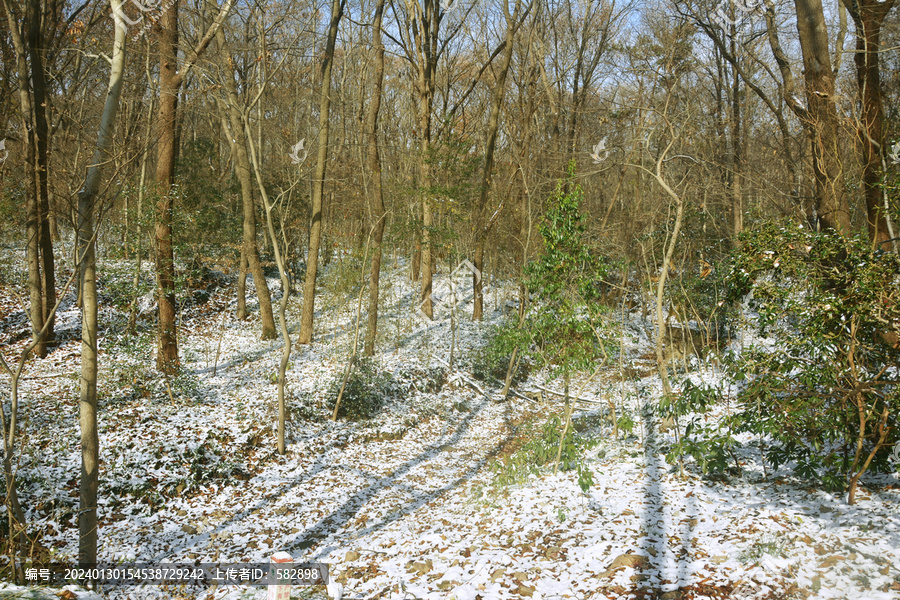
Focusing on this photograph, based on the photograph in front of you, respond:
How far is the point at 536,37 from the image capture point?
15680mm

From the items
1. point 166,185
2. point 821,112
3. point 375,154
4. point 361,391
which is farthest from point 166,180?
point 821,112

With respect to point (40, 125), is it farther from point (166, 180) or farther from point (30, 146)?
point (166, 180)

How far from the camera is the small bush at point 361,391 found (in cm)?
955

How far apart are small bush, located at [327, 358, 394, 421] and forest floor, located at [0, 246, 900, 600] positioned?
147 mm

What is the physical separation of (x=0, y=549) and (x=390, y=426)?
576 centimetres

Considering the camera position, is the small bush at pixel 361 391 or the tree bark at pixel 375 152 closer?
the small bush at pixel 361 391

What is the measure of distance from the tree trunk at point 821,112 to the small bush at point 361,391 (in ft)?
25.9

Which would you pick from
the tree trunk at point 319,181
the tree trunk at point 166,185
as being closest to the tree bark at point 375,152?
the tree trunk at point 319,181

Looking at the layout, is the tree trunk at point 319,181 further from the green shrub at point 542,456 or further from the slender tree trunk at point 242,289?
the green shrub at point 542,456

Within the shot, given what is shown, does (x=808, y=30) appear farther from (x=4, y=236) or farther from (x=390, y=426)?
(x=4, y=236)

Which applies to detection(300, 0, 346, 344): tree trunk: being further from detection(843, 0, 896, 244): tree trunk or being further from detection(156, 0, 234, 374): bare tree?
detection(843, 0, 896, 244): tree trunk

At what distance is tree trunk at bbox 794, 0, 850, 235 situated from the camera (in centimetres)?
603

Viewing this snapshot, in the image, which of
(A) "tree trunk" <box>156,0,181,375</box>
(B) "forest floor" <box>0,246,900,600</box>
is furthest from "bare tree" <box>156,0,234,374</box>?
(B) "forest floor" <box>0,246,900,600</box>

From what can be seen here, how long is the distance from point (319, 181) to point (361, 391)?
4375 millimetres
